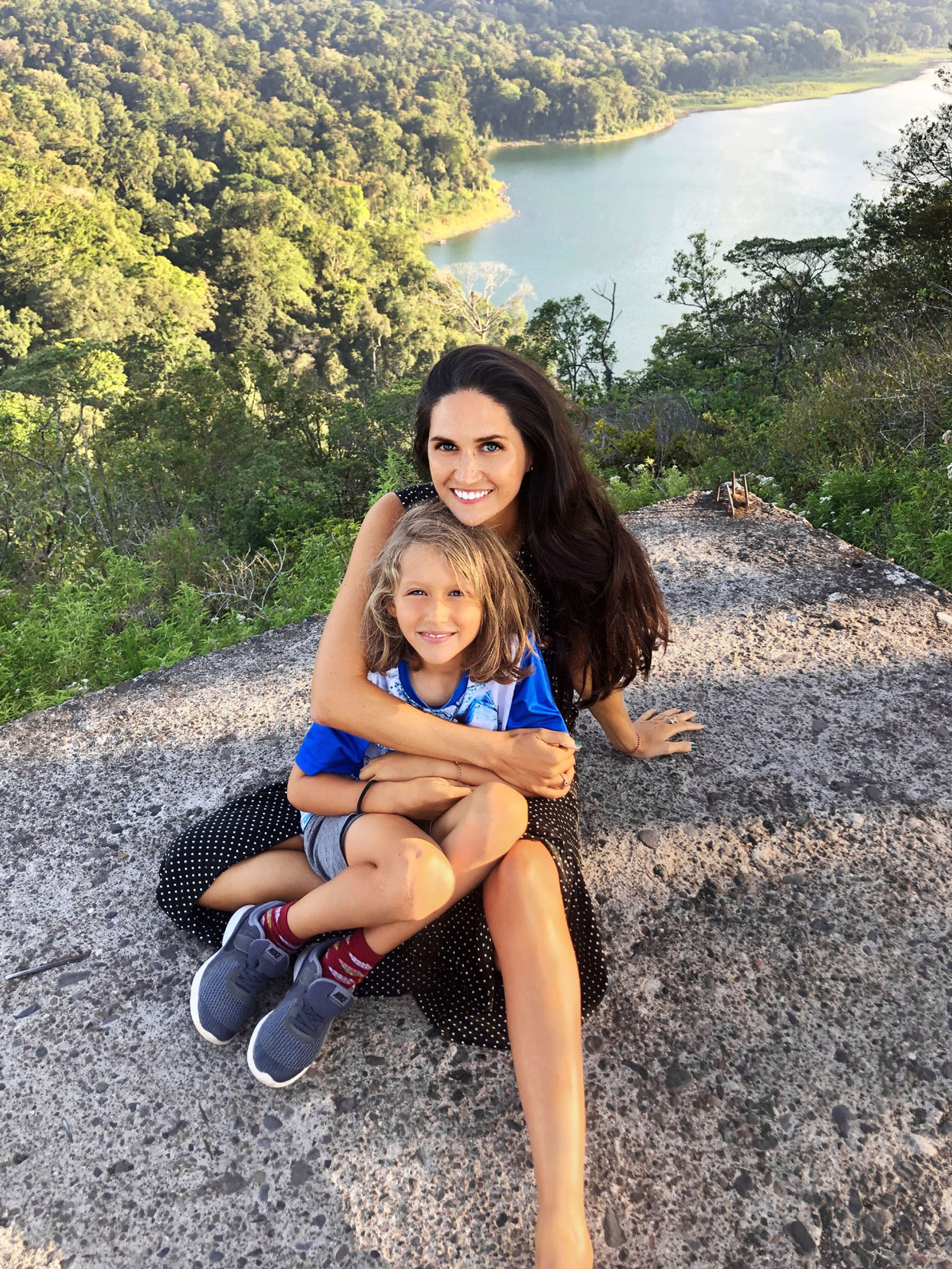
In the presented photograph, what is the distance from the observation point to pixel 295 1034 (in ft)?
4.67

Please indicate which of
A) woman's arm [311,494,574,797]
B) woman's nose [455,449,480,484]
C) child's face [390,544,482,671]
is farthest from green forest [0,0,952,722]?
woman's arm [311,494,574,797]

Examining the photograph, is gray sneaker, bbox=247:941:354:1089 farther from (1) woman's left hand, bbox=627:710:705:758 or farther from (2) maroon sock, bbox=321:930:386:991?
(1) woman's left hand, bbox=627:710:705:758

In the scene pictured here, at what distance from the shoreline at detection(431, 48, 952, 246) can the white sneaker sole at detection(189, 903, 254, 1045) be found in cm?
6144

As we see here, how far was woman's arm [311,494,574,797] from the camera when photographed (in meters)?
1.50

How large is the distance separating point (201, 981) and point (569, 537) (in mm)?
1114

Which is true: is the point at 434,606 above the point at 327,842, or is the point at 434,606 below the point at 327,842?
above

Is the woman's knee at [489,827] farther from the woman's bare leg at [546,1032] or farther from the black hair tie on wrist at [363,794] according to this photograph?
the black hair tie on wrist at [363,794]

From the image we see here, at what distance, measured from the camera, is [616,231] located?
1661 inches

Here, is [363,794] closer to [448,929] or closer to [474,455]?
[448,929]

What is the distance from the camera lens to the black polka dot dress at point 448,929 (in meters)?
1.45

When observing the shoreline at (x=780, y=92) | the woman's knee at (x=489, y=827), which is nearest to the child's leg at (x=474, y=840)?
the woman's knee at (x=489, y=827)

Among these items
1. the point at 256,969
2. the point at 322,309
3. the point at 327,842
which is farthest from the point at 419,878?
the point at 322,309

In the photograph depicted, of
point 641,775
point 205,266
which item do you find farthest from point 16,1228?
point 205,266

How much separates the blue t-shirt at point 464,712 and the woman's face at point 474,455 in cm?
31
